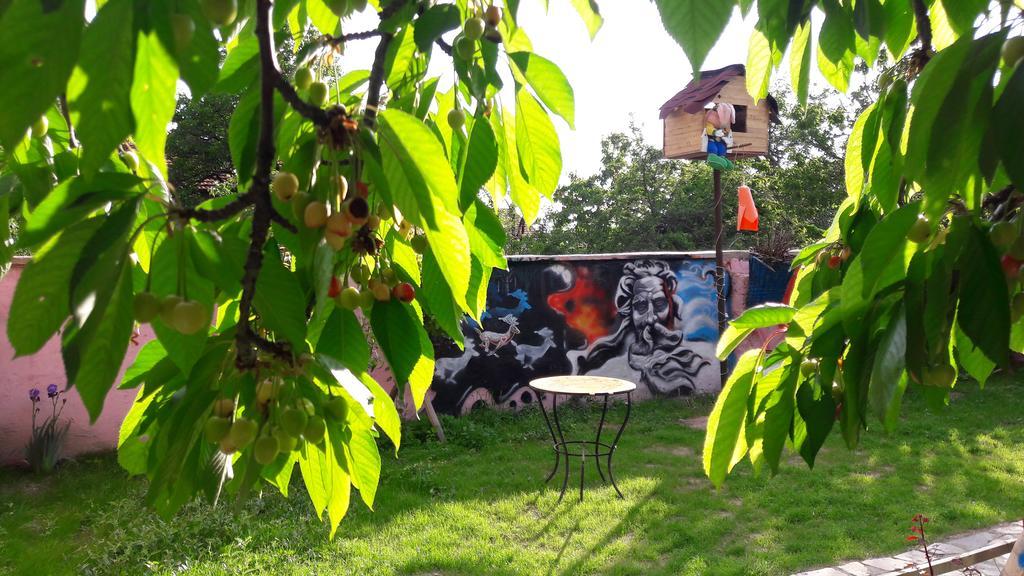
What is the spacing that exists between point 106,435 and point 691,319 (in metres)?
5.46

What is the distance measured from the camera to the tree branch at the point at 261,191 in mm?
639

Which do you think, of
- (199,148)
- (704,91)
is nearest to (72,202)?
(704,91)

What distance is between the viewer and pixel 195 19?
1.79ft

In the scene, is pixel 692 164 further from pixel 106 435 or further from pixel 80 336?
pixel 80 336

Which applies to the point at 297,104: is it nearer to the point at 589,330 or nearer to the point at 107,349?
the point at 107,349

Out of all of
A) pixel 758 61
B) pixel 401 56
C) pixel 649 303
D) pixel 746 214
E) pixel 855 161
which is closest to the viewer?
pixel 401 56

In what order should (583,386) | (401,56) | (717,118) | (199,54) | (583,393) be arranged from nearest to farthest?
(199,54)
(401,56)
(583,393)
(583,386)
(717,118)

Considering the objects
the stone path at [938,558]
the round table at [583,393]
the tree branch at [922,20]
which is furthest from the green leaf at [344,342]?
the round table at [583,393]

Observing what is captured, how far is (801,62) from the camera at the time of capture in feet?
3.80

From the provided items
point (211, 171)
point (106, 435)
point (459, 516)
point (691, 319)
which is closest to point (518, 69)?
point (459, 516)

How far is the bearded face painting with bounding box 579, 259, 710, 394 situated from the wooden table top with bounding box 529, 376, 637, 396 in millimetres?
1966

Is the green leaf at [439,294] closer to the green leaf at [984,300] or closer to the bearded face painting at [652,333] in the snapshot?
the green leaf at [984,300]

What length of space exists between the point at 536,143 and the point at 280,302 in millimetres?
439

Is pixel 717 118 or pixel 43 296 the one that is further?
pixel 717 118
